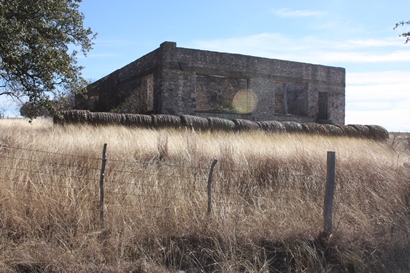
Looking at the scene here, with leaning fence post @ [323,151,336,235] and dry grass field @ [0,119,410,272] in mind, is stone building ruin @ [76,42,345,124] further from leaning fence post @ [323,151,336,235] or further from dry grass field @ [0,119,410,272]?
leaning fence post @ [323,151,336,235]

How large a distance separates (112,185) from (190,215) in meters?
1.31

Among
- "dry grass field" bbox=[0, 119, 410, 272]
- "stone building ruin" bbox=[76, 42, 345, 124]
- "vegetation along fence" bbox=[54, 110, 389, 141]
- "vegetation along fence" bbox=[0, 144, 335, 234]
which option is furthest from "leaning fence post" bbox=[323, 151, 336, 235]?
"stone building ruin" bbox=[76, 42, 345, 124]

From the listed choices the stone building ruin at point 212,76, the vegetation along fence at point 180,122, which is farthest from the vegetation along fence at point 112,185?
the stone building ruin at point 212,76

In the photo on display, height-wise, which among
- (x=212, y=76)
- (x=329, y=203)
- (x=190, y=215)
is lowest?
(x=190, y=215)

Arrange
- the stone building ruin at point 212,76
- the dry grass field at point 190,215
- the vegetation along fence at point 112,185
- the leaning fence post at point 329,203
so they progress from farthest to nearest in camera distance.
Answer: the stone building ruin at point 212,76
the vegetation along fence at point 112,185
the leaning fence post at point 329,203
the dry grass field at point 190,215

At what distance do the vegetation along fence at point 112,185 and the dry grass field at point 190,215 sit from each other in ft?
0.06

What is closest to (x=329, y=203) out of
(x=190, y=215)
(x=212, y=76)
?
(x=190, y=215)

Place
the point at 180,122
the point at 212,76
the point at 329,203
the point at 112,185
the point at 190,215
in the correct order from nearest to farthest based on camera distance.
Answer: the point at 329,203 → the point at 190,215 → the point at 112,185 → the point at 180,122 → the point at 212,76

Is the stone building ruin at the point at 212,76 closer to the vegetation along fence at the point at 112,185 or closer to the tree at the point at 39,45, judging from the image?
the tree at the point at 39,45

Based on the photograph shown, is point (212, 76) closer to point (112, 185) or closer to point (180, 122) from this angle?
point (180, 122)

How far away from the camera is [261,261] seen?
4711 millimetres

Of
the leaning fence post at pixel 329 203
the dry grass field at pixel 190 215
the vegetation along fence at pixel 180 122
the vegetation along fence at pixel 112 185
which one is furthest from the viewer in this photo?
the vegetation along fence at pixel 180 122

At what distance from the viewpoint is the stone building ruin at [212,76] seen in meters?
15.6

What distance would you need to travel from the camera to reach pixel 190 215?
17.4 ft
